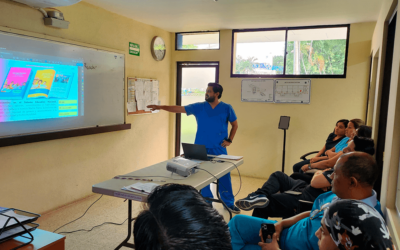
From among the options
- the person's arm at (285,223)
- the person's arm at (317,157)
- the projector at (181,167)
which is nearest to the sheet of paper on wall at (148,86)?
the projector at (181,167)

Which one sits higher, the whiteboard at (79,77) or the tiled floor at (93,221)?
the whiteboard at (79,77)

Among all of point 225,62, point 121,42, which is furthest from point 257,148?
point 121,42

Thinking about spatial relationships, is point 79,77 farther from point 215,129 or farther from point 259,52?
point 259,52

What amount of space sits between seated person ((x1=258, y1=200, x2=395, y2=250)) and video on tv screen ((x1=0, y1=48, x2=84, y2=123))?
9.99 ft

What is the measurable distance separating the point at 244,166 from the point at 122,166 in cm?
215

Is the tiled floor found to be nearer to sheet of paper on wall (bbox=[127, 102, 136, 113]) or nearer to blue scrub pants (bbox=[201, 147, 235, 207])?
blue scrub pants (bbox=[201, 147, 235, 207])

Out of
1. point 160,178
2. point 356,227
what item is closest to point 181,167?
point 160,178

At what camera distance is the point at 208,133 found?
3.64 m

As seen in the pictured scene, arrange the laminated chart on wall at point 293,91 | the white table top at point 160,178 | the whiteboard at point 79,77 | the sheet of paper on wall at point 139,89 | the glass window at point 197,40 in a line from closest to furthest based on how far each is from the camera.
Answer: the white table top at point 160,178 → the whiteboard at point 79,77 → the sheet of paper on wall at point 139,89 → the laminated chart on wall at point 293,91 → the glass window at point 197,40

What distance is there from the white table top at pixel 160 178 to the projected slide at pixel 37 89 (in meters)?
1.41

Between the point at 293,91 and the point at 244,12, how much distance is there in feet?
5.25

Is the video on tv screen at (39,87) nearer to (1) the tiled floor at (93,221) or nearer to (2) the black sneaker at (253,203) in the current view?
(1) the tiled floor at (93,221)

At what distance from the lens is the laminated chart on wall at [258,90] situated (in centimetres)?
496

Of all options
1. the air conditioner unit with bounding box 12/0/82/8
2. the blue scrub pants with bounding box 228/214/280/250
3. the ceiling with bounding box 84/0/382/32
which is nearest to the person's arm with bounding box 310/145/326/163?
the ceiling with bounding box 84/0/382/32
